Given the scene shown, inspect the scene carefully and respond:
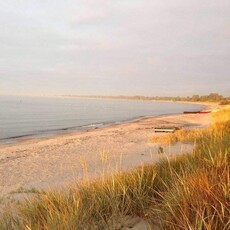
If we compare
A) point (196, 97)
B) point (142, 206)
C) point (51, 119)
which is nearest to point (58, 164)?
point (142, 206)

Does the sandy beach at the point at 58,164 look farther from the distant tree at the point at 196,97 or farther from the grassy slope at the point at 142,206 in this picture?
the distant tree at the point at 196,97

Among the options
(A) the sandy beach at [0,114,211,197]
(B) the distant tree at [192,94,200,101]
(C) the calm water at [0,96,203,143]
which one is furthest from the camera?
(B) the distant tree at [192,94,200,101]

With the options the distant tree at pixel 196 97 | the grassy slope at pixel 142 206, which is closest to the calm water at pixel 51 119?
the grassy slope at pixel 142 206

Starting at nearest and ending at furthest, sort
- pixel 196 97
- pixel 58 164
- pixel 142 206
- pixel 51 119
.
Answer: pixel 142 206 < pixel 58 164 < pixel 51 119 < pixel 196 97

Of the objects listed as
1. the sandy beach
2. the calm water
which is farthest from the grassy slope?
the calm water

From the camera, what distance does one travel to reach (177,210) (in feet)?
10.6

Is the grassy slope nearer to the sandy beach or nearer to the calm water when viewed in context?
the sandy beach

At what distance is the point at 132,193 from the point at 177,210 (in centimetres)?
118

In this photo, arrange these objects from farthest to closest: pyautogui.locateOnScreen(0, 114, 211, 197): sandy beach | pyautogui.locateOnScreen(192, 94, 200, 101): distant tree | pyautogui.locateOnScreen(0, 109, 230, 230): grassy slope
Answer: pyautogui.locateOnScreen(192, 94, 200, 101): distant tree
pyautogui.locateOnScreen(0, 114, 211, 197): sandy beach
pyautogui.locateOnScreen(0, 109, 230, 230): grassy slope

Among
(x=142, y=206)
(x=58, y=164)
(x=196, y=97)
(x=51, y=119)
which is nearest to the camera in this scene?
(x=142, y=206)

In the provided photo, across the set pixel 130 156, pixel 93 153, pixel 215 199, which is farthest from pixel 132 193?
pixel 93 153

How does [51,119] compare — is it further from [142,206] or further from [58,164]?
[142,206]

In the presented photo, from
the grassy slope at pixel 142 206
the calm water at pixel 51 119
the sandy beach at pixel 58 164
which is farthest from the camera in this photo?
the calm water at pixel 51 119

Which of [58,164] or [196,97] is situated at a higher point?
[196,97]
